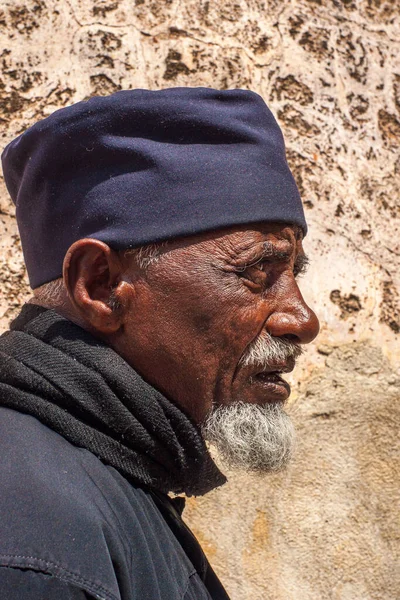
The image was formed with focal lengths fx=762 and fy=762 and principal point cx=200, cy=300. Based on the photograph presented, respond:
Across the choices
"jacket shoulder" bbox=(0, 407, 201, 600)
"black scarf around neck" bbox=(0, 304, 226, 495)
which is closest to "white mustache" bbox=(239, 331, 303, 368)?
"black scarf around neck" bbox=(0, 304, 226, 495)

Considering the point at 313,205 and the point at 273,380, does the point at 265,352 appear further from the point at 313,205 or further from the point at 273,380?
the point at 313,205

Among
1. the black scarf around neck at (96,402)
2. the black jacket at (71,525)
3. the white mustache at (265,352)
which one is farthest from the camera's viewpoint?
the white mustache at (265,352)

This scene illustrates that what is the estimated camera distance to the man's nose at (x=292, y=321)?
6.71 ft

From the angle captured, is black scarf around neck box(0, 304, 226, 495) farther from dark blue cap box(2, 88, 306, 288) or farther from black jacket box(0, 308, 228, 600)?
dark blue cap box(2, 88, 306, 288)

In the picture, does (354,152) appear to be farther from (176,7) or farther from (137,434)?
(137,434)

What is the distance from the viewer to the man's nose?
6.71 ft

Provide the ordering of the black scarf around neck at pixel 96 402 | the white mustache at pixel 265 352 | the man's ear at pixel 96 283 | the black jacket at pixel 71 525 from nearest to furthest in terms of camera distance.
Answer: the black jacket at pixel 71 525
the black scarf around neck at pixel 96 402
the man's ear at pixel 96 283
the white mustache at pixel 265 352

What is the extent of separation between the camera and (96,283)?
6.39 ft

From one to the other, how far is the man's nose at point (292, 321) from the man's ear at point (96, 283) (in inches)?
16.3

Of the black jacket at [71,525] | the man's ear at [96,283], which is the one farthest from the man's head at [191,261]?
the black jacket at [71,525]

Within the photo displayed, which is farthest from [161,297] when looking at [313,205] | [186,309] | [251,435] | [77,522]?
[313,205]

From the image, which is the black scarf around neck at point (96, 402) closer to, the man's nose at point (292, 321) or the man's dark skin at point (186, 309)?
the man's dark skin at point (186, 309)

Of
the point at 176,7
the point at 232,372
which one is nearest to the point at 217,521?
the point at 232,372

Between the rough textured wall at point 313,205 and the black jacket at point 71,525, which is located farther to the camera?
the rough textured wall at point 313,205
